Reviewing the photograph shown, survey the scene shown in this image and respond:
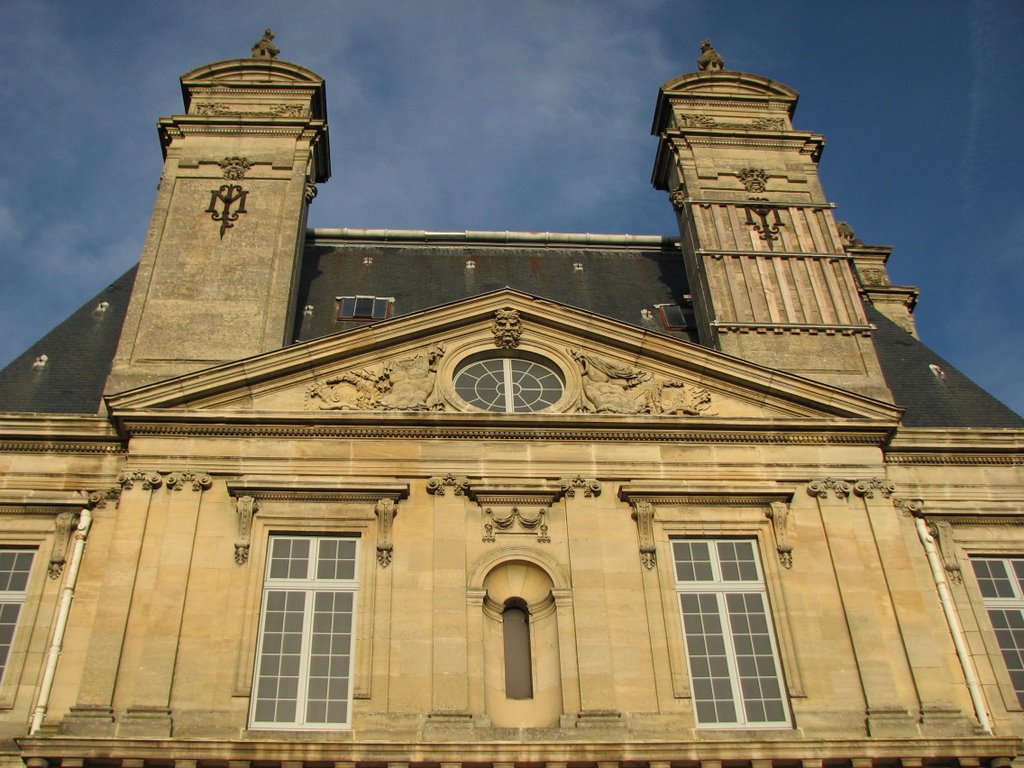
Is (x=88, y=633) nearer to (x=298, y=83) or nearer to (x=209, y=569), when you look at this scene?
(x=209, y=569)

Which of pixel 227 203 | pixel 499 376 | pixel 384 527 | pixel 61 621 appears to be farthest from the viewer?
pixel 227 203

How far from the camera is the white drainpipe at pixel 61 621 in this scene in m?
13.6

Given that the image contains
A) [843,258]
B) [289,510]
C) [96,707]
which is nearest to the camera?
[96,707]

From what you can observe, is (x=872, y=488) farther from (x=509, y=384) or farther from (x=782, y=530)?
(x=509, y=384)

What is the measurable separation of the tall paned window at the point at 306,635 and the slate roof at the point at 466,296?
173 inches

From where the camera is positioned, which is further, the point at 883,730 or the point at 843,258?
the point at 843,258

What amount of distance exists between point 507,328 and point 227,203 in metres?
5.80

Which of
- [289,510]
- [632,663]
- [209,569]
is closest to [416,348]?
[289,510]

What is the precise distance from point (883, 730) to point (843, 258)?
350 inches

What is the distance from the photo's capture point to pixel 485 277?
2183cm

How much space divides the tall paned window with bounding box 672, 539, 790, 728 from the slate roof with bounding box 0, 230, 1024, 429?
4.45m

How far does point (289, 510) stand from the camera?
15336 mm

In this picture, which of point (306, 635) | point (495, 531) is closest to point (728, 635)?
point (495, 531)

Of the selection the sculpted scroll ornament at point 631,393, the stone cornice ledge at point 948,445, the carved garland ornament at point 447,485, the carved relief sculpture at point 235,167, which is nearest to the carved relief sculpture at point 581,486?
the sculpted scroll ornament at point 631,393
